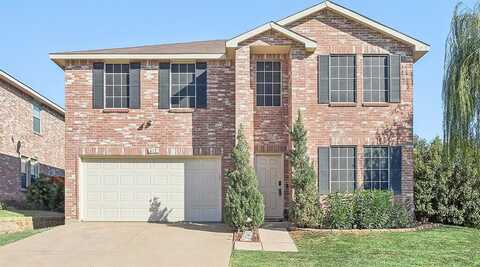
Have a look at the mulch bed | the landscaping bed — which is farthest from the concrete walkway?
the landscaping bed

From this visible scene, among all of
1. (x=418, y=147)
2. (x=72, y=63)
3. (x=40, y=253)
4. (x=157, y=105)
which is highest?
(x=72, y=63)

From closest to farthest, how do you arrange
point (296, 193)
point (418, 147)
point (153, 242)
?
point (153, 242), point (296, 193), point (418, 147)

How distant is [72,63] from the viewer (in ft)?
57.7

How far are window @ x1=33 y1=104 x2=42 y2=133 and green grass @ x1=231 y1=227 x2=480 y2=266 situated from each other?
49.4 ft

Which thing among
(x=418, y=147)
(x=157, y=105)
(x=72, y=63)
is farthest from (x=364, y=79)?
(x=72, y=63)

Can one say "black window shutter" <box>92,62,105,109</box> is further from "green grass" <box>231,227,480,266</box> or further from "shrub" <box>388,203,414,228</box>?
"shrub" <box>388,203,414,228</box>

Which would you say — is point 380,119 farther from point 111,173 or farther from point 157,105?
point 111,173

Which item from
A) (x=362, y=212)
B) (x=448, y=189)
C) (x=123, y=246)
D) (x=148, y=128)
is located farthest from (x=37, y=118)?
(x=448, y=189)

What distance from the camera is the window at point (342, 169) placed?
1683cm

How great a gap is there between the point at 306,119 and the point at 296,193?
7.96 feet

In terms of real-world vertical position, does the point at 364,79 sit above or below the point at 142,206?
above

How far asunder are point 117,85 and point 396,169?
9025mm

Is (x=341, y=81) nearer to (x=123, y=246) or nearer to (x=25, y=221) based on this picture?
(x=123, y=246)

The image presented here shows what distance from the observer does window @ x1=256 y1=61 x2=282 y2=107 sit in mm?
17547
